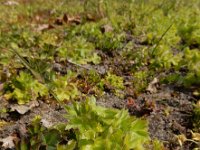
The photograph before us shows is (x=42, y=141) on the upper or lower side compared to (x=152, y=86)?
lower

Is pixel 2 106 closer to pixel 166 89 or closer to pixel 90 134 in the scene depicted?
pixel 90 134

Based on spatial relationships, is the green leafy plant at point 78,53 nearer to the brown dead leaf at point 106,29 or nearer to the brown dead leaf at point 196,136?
the brown dead leaf at point 106,29

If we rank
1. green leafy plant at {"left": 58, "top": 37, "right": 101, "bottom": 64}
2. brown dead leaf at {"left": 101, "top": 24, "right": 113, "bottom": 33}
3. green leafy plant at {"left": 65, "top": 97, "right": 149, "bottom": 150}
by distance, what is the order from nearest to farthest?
1. green leafy plant at {"left": 65, "top": 97, "right": 149, "bottom": 150}
2. green leafy plant at {"left": 58, "top": 37, "right": 101, "bottom": 64}
3. brown dead leaf at {"left": 101, "top": 24, "right": 113, "bottom": 33}

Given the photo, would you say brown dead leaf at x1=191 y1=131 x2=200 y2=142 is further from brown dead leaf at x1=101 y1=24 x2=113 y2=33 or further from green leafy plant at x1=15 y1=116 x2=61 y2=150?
brown dead leaf at x1=101 y1=24 x2=113 y2=33

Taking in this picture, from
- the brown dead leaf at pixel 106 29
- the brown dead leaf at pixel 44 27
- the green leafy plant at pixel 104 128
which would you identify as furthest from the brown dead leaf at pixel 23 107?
the brown dead leaf at pixel 44 27

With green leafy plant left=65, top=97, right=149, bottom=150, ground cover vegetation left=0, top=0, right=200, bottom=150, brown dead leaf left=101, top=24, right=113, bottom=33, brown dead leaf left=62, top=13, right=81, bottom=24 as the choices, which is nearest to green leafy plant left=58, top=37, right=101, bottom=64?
ground cover vegetation left=0, top=0, right=200, bottom=150

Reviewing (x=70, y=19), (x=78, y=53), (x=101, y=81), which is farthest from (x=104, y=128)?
(x=70, y=19)

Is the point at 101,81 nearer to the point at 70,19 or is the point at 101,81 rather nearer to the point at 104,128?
A: the point at 104,128
